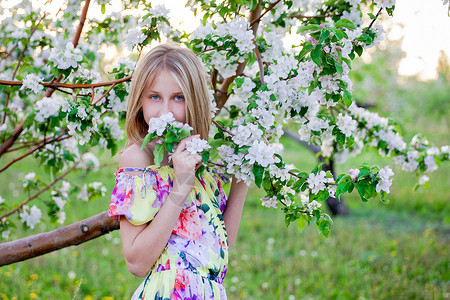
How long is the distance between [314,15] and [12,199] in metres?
6.31

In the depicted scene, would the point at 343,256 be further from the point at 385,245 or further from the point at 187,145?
the point at 187,145

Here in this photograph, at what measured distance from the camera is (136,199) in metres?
1.41

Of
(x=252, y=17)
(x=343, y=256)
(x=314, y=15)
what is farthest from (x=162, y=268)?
(x=343, y=256)

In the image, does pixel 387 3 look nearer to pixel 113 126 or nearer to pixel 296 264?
pixel 113 126

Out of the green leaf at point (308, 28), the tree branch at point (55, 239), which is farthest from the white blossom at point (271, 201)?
the tree branch at point (55, 239)

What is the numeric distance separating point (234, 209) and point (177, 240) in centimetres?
33

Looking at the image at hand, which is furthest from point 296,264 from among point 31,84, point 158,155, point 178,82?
point 158,155

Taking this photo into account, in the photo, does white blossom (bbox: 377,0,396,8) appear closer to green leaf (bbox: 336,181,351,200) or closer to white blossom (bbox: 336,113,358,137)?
white blossom (bbox: 336,113,358,137)

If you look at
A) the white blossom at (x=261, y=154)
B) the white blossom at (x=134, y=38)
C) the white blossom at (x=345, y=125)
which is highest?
the white blossom at (x=134, y=38)

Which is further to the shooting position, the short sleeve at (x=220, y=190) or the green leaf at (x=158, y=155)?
the short sleeve at (x=220, y=190)

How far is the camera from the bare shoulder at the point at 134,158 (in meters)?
1.47

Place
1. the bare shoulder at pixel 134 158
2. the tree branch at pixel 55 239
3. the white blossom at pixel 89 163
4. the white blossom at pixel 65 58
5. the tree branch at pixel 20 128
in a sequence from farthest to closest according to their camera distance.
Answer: the white blossom at pixel 89 163 → the tree branch at pixel 20 128 → the tree branch at pixel 55 239 → the white blossom at pixel 65 58 → the bare shoulder at pixel 134 158

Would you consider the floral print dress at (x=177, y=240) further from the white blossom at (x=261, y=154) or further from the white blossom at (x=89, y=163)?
the white blossom at (x=89, y=163)

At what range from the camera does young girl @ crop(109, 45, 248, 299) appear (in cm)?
136
